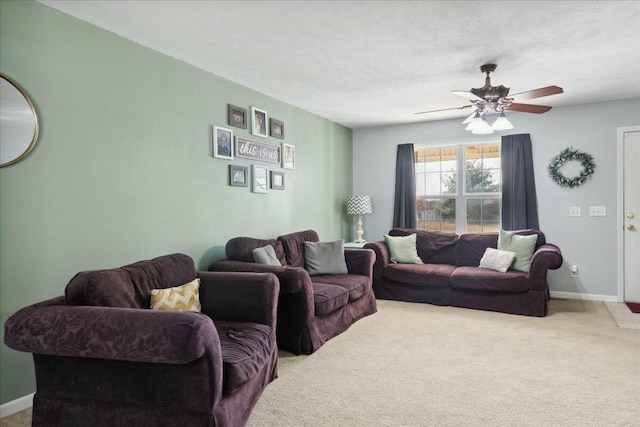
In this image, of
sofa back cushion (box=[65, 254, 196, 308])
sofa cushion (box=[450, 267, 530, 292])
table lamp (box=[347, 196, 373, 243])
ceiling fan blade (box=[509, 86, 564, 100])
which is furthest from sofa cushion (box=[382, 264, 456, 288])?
sofa back cushion (box=[65, 254, 196, 308])

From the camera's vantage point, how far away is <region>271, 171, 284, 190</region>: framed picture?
4586mm

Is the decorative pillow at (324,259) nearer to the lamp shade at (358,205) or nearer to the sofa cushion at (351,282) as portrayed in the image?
the sofa cushion at (351,282)

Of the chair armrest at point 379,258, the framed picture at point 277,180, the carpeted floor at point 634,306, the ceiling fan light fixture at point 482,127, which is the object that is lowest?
the carpeted floor at point 634,306

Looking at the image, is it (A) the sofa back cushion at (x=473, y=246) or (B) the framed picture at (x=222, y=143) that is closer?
(B) the framed picture at (x=222, y=143)

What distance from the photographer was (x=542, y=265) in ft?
14.1

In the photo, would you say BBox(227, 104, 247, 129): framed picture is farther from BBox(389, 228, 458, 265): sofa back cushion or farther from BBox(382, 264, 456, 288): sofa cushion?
BBox(389, 228, 458, 265): sofa back cushion

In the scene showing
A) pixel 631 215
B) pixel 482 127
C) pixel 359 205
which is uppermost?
pixel 482 127

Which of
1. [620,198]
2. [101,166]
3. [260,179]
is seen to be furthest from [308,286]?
[620,198]

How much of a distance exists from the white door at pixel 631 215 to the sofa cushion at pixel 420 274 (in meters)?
1.96

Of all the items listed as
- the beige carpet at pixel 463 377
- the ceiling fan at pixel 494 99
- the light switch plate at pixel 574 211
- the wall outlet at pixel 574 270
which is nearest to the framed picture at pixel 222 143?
the beige carpet at pixel 463 377

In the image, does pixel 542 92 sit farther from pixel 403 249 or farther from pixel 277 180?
pixel 277 180

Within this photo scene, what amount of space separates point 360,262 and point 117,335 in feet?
9.81

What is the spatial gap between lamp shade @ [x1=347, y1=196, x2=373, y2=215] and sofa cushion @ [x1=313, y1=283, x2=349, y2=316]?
2319mm

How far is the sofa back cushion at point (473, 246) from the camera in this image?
17.0 ft
